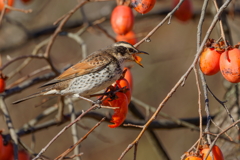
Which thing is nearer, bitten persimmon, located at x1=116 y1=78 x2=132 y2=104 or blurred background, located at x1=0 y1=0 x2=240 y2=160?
bitten persimmon, located at x1=116 y1=78 x2=132 y2=104

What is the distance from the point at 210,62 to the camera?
8.17 ft

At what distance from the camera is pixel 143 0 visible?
8.84 ft

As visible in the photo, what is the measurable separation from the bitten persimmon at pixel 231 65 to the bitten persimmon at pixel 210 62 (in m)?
0.10

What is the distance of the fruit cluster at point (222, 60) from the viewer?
235 centimetres

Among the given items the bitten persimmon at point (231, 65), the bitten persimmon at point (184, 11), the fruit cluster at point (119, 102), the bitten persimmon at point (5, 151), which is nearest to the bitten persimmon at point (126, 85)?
the fruit cluster at point (119, 102)

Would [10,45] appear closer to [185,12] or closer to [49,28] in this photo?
[49,28]

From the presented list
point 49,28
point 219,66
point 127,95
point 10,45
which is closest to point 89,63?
point 127,95

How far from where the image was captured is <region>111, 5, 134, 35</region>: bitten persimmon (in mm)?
3244

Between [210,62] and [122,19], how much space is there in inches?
41.6

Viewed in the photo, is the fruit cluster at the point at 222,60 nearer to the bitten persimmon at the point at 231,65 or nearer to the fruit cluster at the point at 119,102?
the bitten persimmon at the point at 231,65

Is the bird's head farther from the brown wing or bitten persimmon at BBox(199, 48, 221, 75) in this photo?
bitten persimmon at BBox(199, 48, 221, 75)

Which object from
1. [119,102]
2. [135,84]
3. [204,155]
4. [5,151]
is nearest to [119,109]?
[119,102]

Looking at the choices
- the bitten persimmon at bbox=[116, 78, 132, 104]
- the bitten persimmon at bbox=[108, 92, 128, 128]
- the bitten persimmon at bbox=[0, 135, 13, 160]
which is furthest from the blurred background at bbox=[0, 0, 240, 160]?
the bitten persimmon at bbox=[108, 92, 128, 128]

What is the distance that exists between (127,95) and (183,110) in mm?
5384
